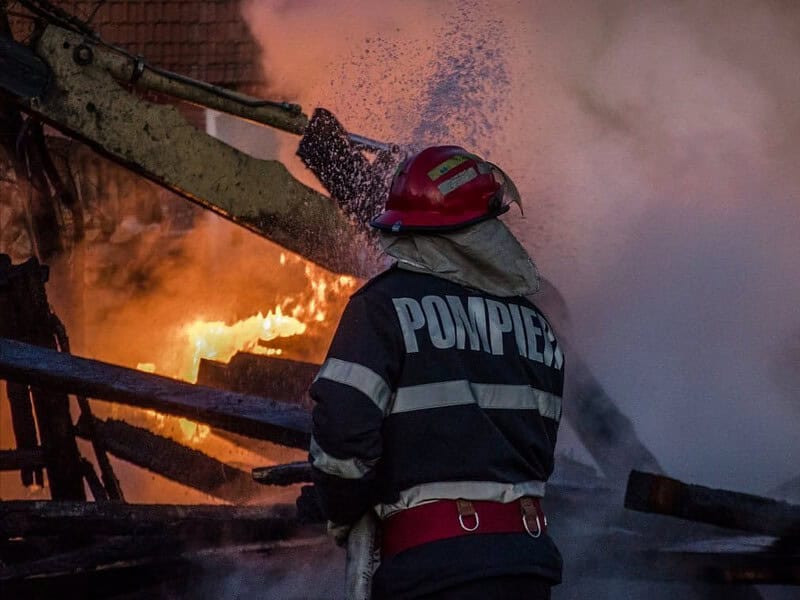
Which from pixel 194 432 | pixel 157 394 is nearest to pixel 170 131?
pixel 157 394

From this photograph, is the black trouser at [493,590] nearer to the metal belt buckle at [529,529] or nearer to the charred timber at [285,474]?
the metal belt buckle at [529,529]

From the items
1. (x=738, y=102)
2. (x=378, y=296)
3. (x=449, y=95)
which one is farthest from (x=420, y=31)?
(x=378, y=296)

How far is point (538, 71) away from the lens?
8.07 meters

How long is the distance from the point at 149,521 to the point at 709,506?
7.88ft

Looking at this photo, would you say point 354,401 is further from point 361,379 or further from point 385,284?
point 385,284

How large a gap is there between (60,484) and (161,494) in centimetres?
308

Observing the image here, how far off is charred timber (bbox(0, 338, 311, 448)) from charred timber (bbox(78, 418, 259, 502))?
166 centimetres

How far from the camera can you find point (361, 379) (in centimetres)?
300

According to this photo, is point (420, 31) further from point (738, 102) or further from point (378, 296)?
point (378, 296)

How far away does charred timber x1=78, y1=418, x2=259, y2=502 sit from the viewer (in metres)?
6.59

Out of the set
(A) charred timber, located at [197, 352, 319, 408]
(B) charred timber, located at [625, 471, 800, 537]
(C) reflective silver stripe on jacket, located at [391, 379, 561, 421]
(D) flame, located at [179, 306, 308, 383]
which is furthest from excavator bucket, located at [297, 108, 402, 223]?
(D) flame, located at [179, 306, 308, 383]

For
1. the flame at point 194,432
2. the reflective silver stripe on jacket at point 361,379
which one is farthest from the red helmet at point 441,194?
the flame at point 194,432

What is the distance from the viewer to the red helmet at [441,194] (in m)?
3.25

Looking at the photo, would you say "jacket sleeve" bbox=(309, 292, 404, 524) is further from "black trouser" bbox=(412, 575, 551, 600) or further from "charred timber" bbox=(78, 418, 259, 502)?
"charred timber" bbox=(78, 418, 259, 502)
